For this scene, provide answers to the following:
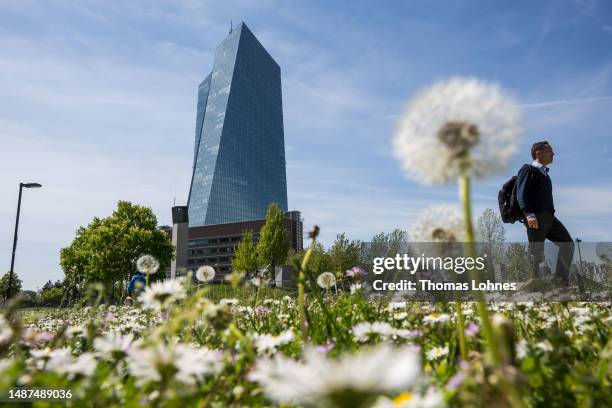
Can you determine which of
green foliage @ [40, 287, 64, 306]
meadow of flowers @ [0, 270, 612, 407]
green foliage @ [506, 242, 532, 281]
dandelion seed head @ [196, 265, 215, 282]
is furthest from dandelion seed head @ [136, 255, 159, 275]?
green foliage @ [40, 287, 64, 306]

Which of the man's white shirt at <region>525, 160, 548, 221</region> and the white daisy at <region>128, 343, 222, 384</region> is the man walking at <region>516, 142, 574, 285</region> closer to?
the man's white shirt at <region>525, 160, 548, 221</region>

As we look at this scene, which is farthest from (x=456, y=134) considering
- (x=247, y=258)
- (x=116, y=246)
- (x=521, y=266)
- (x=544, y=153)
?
(x=247, y=258)

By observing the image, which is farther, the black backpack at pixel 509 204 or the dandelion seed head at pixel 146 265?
the black backpack at pixel 509 204

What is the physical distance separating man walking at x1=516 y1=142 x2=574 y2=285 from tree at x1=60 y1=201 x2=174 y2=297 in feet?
106

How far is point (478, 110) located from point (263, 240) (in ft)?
175

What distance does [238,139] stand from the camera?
134625 millimetres

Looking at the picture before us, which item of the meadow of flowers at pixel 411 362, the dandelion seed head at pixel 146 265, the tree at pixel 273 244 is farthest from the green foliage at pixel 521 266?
the tree at pixel 273 244

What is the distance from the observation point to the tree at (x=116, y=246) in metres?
35.8

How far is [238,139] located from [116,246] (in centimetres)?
10154

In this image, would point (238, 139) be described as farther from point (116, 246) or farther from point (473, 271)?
point (473, 271)

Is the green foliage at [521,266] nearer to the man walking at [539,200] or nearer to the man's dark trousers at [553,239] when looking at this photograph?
the man's dark trousers at [553,239]

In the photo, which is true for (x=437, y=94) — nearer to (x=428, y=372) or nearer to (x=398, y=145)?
(x=398, y=145)

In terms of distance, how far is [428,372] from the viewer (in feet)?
6.05

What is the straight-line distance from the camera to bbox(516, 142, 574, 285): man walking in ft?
22.7
